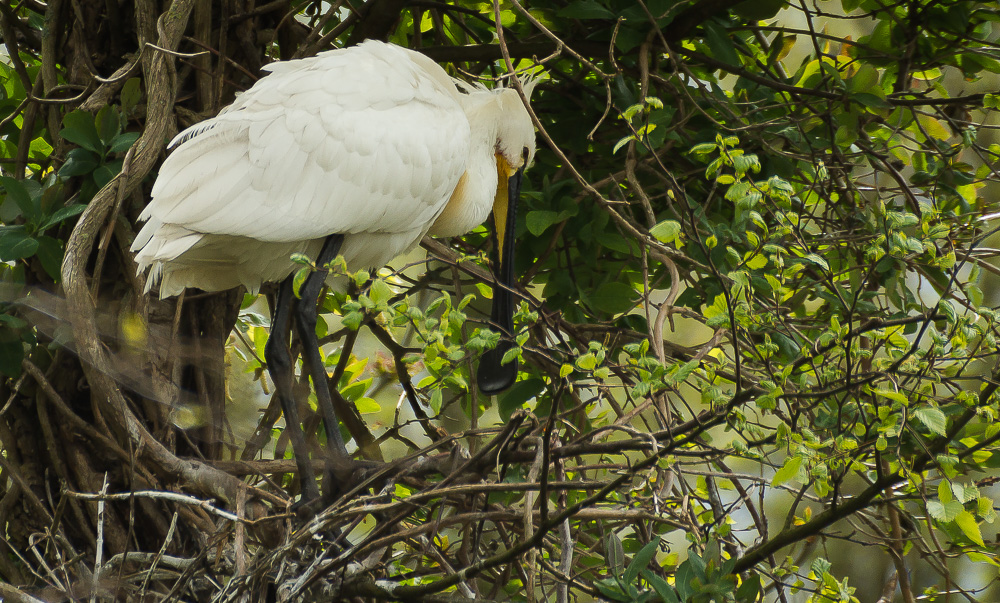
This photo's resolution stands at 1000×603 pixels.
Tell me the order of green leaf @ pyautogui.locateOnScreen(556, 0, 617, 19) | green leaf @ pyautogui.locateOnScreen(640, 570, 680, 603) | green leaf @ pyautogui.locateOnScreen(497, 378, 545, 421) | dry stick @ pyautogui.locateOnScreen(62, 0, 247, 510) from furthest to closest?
1. green leaf @ pyautogui.locateOnScreen(497, 378, 545, 421)
2. green leaf @ pyautogui.locateOnScreen(556, 0, 617, 19)
3. dry stick @ pyautogui.locateOnScreen(62, 0, 247, 510)
4. green leaf @ pyautogui.locateOnScreen(640, 570, 680, 603)

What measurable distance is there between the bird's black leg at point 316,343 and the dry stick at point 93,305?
1.55ft

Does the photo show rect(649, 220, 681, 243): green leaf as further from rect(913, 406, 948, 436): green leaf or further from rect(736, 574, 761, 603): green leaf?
rect(736, 574, 761, 603): green leaf

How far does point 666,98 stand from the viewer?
9.89 ft

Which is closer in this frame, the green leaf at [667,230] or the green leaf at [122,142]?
the green leaf at [667,230]

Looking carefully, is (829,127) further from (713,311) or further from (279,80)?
(279,80)

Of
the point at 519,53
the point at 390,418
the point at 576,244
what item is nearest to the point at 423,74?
the point at 519,53

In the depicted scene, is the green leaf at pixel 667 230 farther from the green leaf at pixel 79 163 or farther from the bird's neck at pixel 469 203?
the green leaf at pixel 79 163

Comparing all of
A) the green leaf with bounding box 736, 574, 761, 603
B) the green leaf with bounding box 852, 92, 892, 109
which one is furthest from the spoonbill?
the green leaf with bounding box 852, 92, 892, 109

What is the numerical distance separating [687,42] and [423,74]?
0.95 meters

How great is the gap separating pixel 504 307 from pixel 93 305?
54.4 inches

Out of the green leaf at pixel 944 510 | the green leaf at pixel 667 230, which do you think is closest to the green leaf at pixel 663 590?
the green leaf at pixel 944 510

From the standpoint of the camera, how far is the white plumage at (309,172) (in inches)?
95.0

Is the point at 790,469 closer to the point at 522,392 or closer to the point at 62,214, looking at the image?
the point at 522,392

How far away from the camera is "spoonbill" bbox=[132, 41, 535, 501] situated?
242cm
